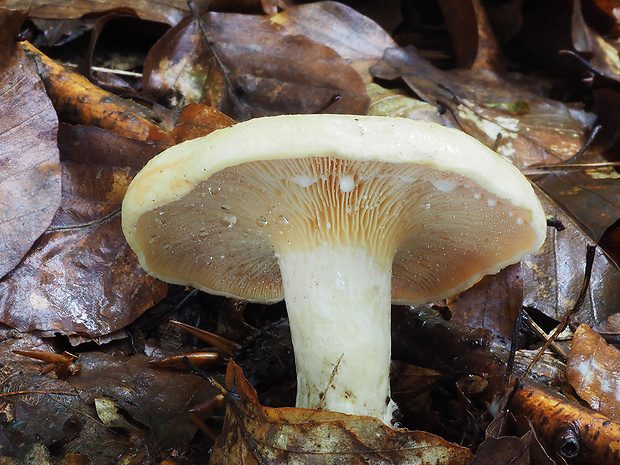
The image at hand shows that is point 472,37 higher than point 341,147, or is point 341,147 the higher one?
point 341,147

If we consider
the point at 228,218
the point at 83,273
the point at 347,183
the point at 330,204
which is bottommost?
the point at 83,273

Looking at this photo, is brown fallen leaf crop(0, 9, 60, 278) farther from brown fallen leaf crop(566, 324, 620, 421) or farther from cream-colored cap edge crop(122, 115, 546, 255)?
brown fallen leaf crop(566, 324, 620, 421)

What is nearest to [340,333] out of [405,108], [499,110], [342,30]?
[405,108]

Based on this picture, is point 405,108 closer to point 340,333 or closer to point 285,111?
point 285,111

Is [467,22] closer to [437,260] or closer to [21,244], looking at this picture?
[437,260]

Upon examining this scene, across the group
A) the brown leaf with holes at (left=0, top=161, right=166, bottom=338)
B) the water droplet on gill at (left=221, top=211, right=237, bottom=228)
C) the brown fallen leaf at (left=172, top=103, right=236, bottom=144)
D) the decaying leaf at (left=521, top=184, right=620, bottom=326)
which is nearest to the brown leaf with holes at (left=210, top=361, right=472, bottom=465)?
the water droplet on gill at (left=221, top=211, right=237, bottom=228)

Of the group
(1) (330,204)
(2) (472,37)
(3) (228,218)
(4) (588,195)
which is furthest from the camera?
(2) (472,37)

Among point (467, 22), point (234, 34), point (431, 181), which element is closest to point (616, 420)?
point (431, 181)
